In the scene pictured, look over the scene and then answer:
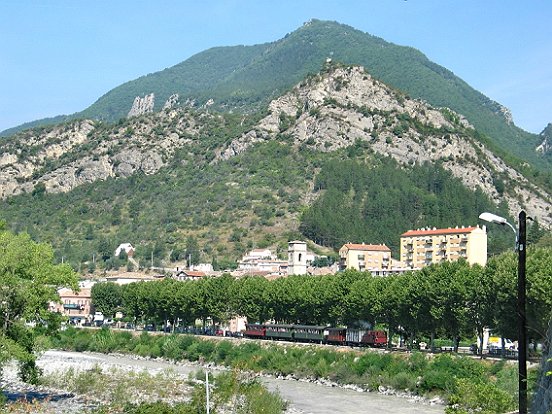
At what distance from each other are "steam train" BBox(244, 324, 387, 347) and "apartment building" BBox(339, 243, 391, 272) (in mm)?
72601

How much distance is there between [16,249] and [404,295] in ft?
161

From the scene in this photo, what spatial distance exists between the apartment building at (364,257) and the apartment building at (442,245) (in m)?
4.88

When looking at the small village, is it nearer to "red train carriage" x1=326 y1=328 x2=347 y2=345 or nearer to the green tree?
"red train carriage" x1=326 y1=328 x2=347 y2=345

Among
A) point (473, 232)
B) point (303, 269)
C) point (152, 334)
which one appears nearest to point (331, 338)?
point (152, 334)

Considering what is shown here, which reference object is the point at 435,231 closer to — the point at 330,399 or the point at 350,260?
the point at 350,260

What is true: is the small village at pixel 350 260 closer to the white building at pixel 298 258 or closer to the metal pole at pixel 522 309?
the white building at pixel 298 258

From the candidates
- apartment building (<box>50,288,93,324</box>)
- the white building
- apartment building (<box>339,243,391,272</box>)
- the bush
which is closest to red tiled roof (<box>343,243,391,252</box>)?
apartment building (<box>339,243,391,272</box>)

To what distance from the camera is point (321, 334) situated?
334ft

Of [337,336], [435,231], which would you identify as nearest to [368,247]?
[435,231]

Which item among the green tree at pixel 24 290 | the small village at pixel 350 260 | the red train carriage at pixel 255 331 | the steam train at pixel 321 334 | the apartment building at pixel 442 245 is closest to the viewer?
the green tree at pixel 24 290

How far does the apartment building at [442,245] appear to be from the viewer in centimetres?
17888

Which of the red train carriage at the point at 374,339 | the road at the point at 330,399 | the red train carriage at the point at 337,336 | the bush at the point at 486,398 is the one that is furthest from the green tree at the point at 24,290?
the red train carriage at the point at 337,336

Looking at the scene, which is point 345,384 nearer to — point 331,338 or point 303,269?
point 331,338

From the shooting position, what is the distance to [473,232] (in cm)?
17988
